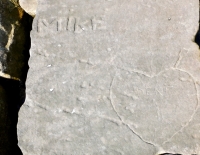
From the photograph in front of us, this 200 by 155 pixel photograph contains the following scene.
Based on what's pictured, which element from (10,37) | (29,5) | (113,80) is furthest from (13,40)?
(113,80)

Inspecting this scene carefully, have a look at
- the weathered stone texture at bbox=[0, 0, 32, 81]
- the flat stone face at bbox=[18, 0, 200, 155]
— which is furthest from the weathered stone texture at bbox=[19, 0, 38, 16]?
the flat stone face at bbox=[18, 0, 200, 155]

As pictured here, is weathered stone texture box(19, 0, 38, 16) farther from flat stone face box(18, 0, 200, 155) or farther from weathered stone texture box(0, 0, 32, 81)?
flat stone face box(18, 0, 200, 155)

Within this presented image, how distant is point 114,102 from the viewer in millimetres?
1254

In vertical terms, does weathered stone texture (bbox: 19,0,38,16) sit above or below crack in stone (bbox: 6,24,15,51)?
above

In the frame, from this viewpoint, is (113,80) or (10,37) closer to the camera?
(113,80)

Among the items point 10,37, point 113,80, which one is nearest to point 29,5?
point 10,37

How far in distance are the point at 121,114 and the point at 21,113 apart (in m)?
0.37

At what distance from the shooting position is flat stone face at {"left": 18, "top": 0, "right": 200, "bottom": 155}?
120 cm

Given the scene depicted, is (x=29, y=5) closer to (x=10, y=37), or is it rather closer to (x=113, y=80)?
(x=10, y=37)

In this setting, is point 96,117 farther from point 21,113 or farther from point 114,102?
point 21,113

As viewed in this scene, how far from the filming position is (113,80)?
4.22 ft

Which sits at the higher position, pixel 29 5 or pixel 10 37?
pixel 29 5

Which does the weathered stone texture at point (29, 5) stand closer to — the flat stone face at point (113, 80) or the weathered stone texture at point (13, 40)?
the weathered stone texture at point (13, 40)

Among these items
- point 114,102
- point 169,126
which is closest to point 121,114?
point 114,102
